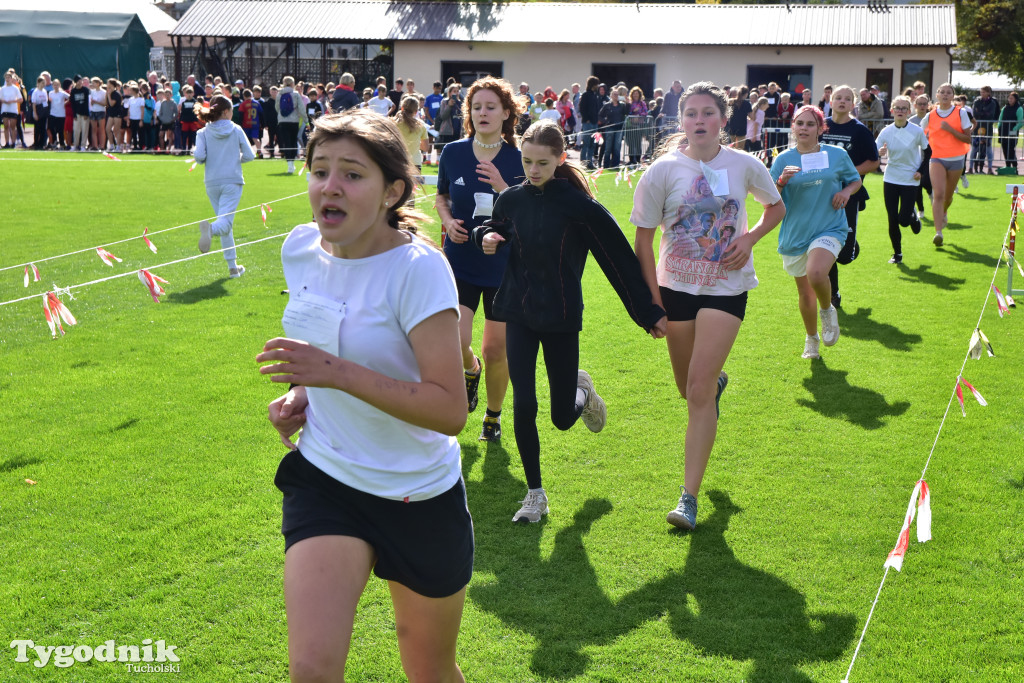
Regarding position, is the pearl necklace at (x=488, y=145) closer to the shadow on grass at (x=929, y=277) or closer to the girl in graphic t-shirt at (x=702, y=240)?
the girl in graphic t-shirt at (x=702, y=240)

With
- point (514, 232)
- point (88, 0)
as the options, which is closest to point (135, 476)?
point (514, 232)

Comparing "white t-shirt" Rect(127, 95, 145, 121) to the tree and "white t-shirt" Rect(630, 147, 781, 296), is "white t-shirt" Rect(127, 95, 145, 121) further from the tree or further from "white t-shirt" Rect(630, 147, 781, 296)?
the tree

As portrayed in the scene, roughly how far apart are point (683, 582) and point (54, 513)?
3.45 meters

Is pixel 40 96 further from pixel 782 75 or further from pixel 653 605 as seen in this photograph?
pixel 653 605

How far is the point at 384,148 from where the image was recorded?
110 inches

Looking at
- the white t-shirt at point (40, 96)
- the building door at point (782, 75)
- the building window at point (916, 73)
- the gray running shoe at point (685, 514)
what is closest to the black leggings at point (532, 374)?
the gray running shoe at point (685, 514)

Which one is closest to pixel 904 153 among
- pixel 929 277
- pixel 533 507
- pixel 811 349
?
pixel 929 277

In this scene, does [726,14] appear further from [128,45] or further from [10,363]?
[10,363]

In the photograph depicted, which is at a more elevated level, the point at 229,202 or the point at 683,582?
the point at 229,202

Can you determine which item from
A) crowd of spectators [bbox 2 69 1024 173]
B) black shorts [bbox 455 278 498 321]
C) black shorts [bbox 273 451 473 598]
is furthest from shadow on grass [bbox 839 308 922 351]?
crowd of spectators [bbox 2 69 1024 173]

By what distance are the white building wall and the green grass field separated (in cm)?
2909

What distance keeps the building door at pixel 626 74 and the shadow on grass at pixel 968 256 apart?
2498 cm

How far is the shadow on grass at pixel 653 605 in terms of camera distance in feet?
13.1

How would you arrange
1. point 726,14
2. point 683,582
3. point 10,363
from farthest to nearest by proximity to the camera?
point 726,14
point 10,363
point 683,582
